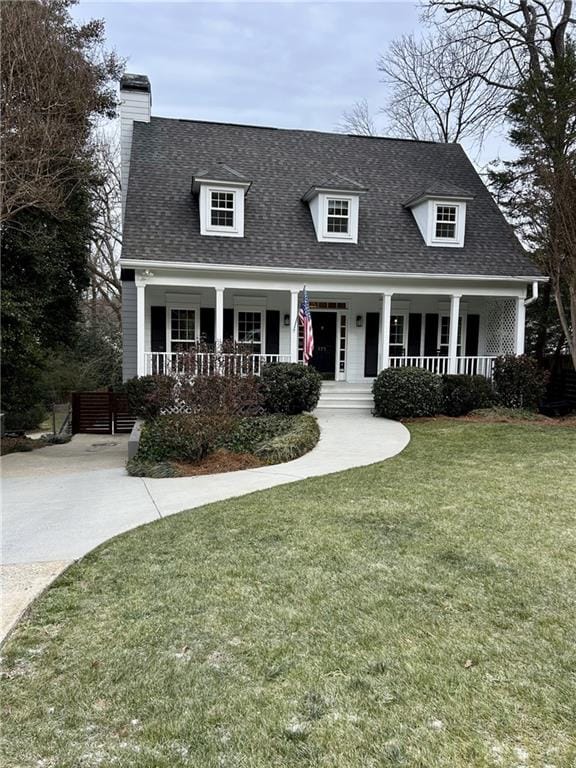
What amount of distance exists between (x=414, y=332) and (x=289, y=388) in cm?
564

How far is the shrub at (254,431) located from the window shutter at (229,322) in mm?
4004

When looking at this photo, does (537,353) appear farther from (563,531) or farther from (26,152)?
(26,152)

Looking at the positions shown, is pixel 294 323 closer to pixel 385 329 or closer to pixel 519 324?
pixel 385 329

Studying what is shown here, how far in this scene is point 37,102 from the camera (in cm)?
968

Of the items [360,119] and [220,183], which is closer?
[220,183]

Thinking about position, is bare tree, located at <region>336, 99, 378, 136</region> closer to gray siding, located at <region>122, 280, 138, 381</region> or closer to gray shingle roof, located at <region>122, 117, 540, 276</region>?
gray shingle roof, located at <region>122, 117, 540, 276</region>

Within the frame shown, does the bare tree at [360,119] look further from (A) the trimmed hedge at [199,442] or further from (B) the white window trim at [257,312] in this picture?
(A) the trimmed hedge at [199,442]

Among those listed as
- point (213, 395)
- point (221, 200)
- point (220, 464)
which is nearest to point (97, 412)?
point (221, 200)

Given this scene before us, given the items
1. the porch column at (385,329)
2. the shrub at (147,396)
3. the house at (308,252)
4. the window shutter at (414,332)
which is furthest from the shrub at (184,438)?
the window shutter at (414,332)

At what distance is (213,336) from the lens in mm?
14789

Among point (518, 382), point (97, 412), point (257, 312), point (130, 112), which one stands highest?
point (130, 112)

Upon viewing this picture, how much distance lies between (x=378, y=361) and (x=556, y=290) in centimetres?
491

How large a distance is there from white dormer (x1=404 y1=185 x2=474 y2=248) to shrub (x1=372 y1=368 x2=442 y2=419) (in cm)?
435

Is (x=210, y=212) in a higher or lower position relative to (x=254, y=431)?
higher
